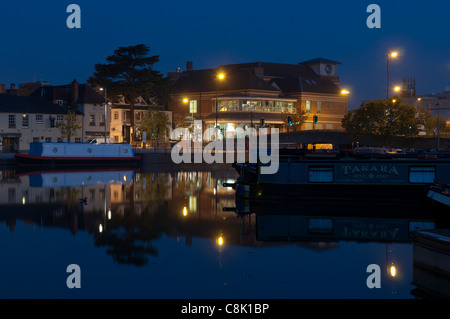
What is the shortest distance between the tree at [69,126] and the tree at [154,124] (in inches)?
380

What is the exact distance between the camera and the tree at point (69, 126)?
76.5 meters

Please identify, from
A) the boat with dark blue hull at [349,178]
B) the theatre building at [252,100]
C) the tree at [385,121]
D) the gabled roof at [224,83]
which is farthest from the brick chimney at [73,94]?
the boat with dark blue hull at [349,178]

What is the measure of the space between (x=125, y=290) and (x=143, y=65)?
2884 inches

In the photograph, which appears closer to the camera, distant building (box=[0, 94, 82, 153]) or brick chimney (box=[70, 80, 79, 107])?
distant building (box=[0, 94, 82, 153])

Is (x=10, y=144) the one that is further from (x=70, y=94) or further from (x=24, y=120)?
(x=70, y=94)

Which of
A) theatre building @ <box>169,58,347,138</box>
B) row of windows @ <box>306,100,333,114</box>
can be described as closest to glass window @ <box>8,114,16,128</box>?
theatre building @ <box>169,58,347,138</box>

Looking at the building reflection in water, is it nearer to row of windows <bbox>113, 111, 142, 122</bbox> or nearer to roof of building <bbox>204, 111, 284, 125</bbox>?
row of windows <bbox>113, 111, 142, 122</bbox>

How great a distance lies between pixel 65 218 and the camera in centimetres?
2564

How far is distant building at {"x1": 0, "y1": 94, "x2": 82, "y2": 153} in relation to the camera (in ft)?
241

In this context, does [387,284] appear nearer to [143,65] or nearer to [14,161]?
[14,161]

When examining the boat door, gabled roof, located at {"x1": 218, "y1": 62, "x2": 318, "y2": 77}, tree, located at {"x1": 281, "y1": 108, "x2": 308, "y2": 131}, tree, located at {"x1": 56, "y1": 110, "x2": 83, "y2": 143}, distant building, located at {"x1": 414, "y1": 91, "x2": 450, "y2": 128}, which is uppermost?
gabled roof, located at {"x1": 218, "y1": 62, "x2": 318, "y2": 77}

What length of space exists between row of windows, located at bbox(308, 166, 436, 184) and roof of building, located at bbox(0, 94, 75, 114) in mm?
53379

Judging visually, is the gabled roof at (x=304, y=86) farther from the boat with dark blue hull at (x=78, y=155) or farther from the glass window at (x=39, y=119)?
the boat with dark blue hull at (x=78, y=155)
